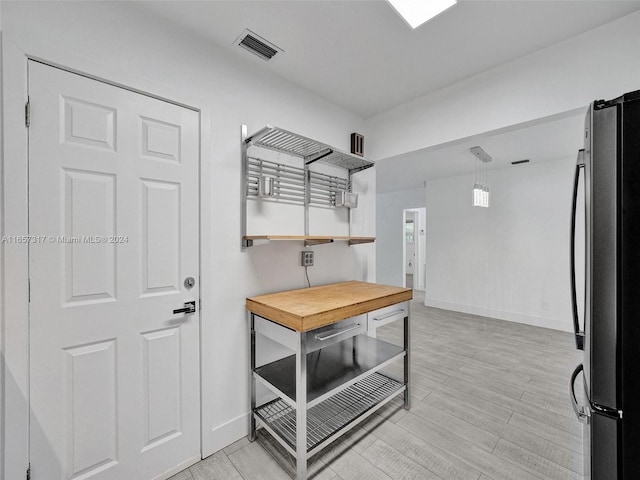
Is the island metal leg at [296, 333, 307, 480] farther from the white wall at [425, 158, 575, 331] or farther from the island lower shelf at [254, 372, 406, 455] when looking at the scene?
the white wall at [425, 158, 575, 331]

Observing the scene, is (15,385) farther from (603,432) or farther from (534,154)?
(534,154)

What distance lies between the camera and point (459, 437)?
6.28 feet

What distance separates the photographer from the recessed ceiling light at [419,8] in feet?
4.61

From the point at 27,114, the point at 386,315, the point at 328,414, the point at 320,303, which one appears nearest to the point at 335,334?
the point at 320,303

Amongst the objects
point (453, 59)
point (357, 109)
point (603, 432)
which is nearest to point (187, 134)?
point (357, 109)

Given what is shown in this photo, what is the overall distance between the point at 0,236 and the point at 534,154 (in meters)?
5.26

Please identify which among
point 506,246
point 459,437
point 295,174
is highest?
point 295,174

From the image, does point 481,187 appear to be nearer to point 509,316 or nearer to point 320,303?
point 509,316

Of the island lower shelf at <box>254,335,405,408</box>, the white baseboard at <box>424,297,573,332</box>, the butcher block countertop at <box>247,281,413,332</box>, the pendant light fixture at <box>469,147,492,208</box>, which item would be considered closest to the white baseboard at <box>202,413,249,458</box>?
the island lower shelf at <box>254,335,405,408</box>

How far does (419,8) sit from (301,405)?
217cm

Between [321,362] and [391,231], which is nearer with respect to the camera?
[321,362]

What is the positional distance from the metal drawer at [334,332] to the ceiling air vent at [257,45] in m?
1.79

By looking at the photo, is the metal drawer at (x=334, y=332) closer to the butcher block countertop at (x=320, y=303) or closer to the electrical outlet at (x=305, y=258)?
the butcher block countertop at (x=320, y=303)

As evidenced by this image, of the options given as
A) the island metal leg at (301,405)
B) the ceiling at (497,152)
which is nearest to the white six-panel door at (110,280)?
the island metal leg at (301,405)
